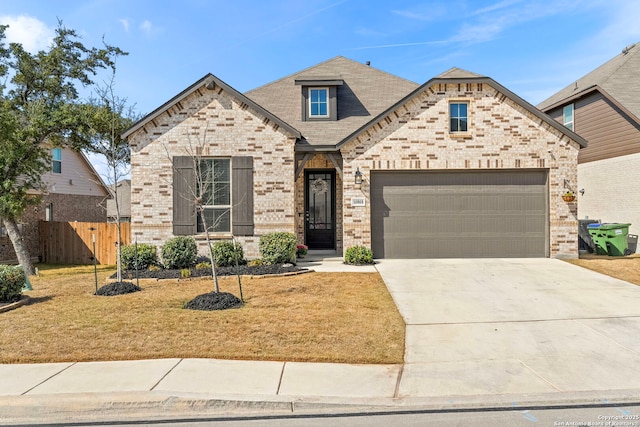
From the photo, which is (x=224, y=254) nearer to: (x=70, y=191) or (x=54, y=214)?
(x=54, y=214)

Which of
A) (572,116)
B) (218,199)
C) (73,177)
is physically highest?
(572,116)

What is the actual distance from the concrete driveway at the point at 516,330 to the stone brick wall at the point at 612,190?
5.47 meters

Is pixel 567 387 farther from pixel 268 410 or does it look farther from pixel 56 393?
pixel 56 393

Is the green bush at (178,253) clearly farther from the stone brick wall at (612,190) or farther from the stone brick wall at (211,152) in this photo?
the stone brick wall at (612,190)

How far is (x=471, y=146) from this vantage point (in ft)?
40.7

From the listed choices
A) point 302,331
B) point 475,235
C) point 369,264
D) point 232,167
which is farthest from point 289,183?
point 302,331

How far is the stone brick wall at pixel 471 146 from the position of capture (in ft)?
40.4

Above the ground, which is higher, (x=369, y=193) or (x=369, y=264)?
(x=369, y=193)

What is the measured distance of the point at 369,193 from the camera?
12.5m

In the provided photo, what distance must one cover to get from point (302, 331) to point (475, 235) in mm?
8011

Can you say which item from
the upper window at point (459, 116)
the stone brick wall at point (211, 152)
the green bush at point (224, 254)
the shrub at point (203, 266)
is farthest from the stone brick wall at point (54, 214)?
the upper window at point (459, 116)

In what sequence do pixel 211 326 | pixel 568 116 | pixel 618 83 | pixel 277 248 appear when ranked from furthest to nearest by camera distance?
pixel 568 116 → pixel 618 83 → pixel 277 248 → pixel 211 326

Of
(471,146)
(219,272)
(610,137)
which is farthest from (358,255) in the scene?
(610,137)

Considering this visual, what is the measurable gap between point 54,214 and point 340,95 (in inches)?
595
